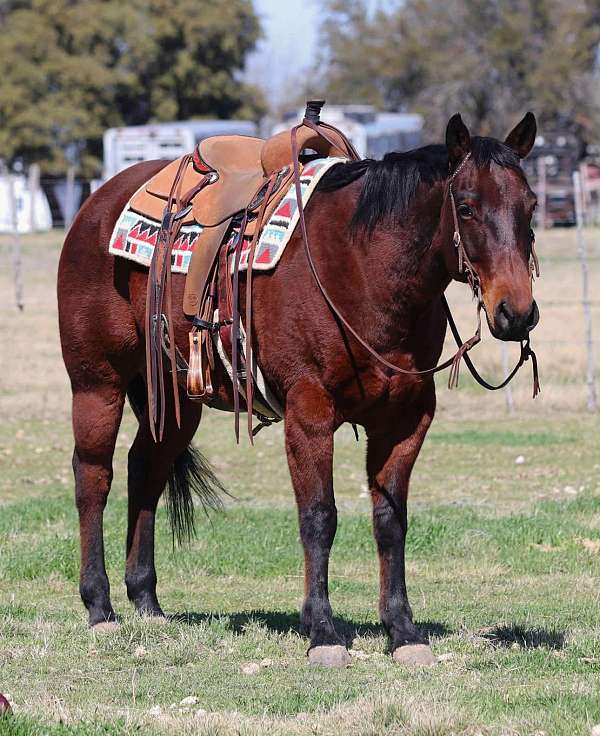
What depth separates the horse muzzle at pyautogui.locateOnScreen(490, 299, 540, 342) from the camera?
187 inches

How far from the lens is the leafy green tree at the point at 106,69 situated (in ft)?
154

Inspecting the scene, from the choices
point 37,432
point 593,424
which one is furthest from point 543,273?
point 37,432

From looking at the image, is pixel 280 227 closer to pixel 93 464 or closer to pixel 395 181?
pixel 395 181

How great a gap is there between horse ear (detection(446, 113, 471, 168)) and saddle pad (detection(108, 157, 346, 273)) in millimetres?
852

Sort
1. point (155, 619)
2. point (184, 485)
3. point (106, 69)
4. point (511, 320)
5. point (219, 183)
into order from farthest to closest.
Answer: point (106, 69)
point (184, 485)
point (155, 619)
point (219, 183)
point (511, 320)

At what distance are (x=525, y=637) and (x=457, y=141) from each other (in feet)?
7.45

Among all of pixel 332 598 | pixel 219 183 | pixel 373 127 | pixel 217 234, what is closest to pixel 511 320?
pixel 217 234

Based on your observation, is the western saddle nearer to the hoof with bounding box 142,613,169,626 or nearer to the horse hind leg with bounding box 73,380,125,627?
the horse hind leg with bounding box 73,380,125,627

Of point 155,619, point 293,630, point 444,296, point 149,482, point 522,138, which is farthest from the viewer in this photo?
point 149,482

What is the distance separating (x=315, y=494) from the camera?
5.42 m

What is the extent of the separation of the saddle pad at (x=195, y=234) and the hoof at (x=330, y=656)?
1.64 metres

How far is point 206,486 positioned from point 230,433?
20.7 feet

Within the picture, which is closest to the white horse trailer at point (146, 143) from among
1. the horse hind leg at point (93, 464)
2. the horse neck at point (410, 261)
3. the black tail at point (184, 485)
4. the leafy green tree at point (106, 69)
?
the leafy green tree at point (106, 69)

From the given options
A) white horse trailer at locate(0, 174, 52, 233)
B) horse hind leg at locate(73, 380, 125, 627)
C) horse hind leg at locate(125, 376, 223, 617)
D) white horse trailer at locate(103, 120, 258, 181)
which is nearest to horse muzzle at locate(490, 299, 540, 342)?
horse hind leg at locate(125, 376, 223, 617)
